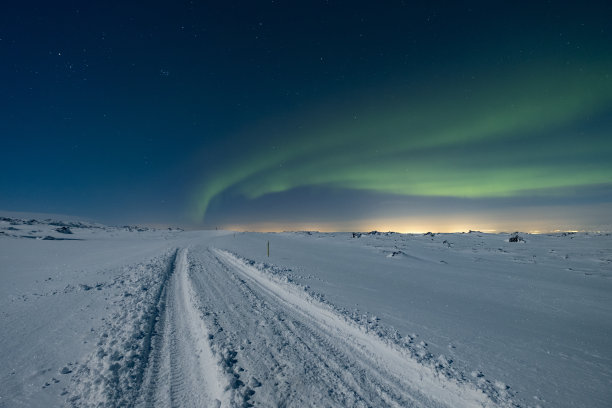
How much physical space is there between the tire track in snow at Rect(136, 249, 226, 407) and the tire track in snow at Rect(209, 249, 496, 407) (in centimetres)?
72

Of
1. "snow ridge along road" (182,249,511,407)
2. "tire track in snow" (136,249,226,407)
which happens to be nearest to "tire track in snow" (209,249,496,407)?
"snow ridge along road" (182,249,511,407)

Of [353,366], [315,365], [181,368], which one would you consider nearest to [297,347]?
[315,365]

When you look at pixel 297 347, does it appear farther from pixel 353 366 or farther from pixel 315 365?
pixel 353 366

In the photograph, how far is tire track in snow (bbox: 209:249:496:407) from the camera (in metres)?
3.73

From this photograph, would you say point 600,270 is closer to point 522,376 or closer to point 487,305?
point 487,305

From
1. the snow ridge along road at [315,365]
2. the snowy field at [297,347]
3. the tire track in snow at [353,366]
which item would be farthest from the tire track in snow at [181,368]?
the tire track in snow at [353,366]

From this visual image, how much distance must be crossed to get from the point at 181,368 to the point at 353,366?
9.87ft

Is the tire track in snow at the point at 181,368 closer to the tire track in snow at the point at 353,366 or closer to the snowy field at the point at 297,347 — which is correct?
the snowy field at the point at 297,347

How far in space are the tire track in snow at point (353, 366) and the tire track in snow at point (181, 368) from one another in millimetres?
722

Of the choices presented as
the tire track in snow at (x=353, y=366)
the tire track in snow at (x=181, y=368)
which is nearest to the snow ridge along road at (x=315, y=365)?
the tire track in snow at (x=353, y=366)

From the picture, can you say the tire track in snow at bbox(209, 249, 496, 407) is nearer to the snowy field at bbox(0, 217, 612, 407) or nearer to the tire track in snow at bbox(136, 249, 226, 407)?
the snowy field at bbox(0, 217, 612, 407)

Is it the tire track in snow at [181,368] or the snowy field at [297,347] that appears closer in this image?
the tire track in snow at [181,368]

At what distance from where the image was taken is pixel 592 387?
4.02 metres

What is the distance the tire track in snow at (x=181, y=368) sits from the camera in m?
3.58
